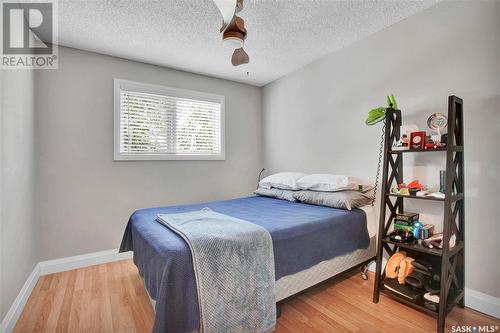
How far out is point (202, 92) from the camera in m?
3.65

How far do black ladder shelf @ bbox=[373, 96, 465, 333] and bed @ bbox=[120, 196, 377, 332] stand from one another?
285mm

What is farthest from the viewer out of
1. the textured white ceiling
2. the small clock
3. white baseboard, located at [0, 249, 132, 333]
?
the textured white ceiling

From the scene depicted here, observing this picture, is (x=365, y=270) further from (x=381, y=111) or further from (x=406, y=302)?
(x=381, y=111)

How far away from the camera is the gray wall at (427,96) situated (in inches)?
72.7

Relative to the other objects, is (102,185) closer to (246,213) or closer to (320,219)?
(246,213)

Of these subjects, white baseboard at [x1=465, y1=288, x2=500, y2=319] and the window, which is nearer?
white baseboard at [x1=465, y1=288, x2=500, y2=319]

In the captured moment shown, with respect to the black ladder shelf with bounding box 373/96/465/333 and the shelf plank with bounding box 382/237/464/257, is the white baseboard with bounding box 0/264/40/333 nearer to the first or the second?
the black ladder shelf with bounding box 373/96/465/333

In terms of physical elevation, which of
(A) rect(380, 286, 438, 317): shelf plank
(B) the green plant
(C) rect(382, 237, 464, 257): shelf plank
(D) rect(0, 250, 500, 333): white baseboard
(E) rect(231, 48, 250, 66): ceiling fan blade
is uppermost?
(E) rect(231, 48, 250, 66): ceiling fan blade

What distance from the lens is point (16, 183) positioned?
78.9 inches

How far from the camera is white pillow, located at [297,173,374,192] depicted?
2471mm

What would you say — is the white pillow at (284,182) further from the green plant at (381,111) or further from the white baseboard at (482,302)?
the white baseboard at (482,302)

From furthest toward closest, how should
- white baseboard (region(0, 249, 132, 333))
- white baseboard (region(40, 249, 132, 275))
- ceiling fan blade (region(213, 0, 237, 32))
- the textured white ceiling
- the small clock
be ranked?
white baseboard (region(40, 249, 132, 275)) < the textured white ceiling < the small clock < white baseboard (region(0, 249, 132, 333)) < ceiling fan blade (region(213, 0, 237, 32))

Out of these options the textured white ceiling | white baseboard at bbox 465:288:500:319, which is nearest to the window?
the textured white ceiling

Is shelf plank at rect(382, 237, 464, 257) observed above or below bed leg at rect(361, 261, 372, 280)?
above
